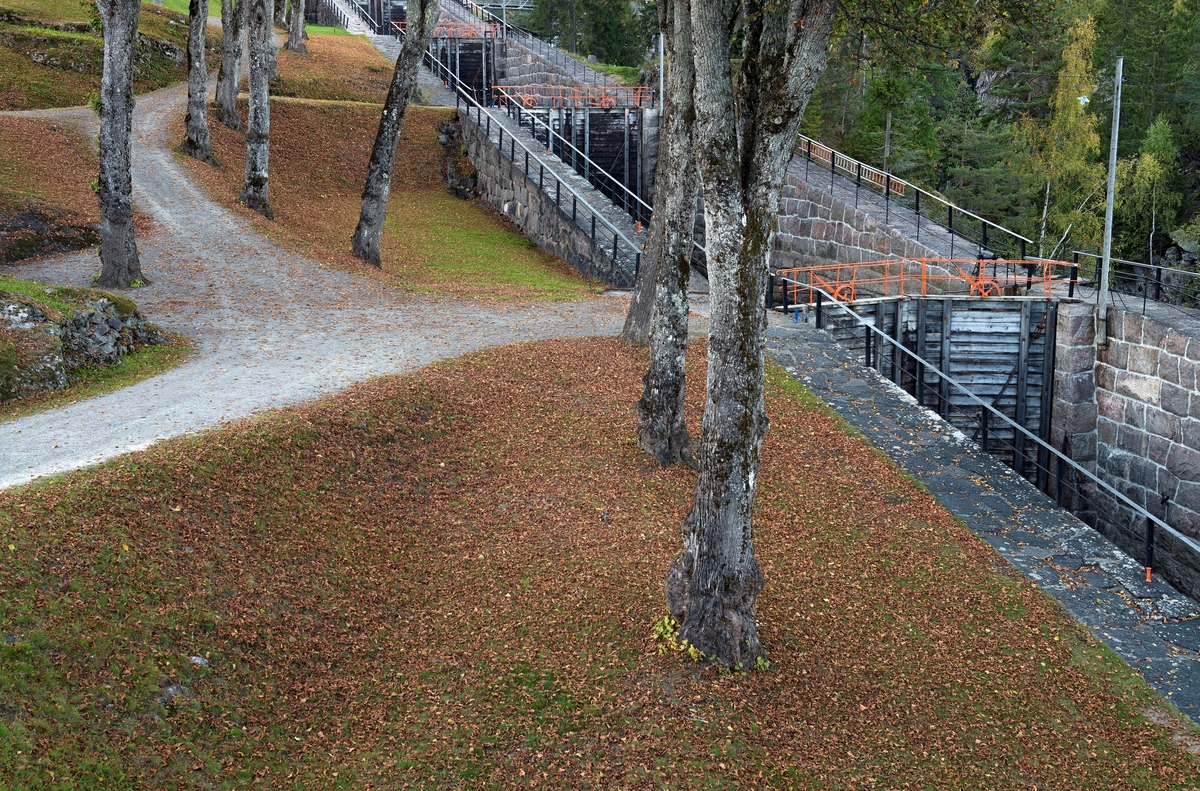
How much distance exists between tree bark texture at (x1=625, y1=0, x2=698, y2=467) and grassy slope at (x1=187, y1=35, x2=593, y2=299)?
8027 millimetres

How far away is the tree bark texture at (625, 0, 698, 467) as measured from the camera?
10867mm

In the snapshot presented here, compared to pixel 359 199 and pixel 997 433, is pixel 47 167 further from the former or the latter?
pixel 997 433

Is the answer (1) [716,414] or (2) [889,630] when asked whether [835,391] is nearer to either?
(2) [889,630]

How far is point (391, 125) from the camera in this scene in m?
18.3

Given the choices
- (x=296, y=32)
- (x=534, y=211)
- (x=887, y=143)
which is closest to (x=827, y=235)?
(x=534, y=211)

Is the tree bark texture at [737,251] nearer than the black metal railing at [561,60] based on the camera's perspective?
Yes

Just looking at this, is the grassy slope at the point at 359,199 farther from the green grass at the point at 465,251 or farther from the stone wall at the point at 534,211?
the stone wall at the point at 534,211

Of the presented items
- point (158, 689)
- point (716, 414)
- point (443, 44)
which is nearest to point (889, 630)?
point (716, 414)

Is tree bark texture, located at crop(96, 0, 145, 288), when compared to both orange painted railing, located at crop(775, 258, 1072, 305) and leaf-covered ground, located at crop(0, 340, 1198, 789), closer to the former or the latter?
leaf-covered ground, located at crop(0, 340, 1198, 789)

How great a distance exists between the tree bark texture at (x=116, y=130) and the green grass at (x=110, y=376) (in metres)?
2.82

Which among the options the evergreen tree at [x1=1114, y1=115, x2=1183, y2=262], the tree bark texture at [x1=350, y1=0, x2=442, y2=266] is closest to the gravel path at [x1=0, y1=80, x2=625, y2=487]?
the tree bark texture at [x1=350, y1=0, x2=442, y2=266]

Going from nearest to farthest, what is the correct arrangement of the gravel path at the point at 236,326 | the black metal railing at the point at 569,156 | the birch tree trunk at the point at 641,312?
the gravel path at the point at 236,326 → the birch tree trunk at the point at 641,312 → the black metal railing at the point at 569,156

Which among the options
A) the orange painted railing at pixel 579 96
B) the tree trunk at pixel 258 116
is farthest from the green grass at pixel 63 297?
the orange painted railing at pixel 579 96

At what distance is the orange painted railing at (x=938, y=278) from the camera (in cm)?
1792
